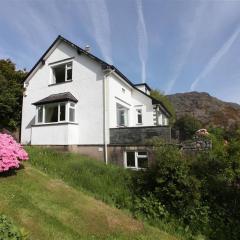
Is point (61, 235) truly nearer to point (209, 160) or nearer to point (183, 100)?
point (209, 160)

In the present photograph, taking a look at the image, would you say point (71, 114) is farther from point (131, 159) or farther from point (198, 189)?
point (198, 189)

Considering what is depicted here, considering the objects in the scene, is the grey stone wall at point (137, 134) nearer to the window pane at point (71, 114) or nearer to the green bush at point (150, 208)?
the window pane at point (71, 114)

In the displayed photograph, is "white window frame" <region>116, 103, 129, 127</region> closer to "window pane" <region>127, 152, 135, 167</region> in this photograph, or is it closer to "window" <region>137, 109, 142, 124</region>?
"window" <region>137, 109, 142, 124</region>

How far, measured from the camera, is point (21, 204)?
8633 mm

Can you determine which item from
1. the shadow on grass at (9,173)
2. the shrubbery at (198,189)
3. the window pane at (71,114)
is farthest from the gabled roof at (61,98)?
the shrubbery at (198,189)

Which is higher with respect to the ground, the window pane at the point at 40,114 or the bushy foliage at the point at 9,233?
the window pane at the point at 40,114

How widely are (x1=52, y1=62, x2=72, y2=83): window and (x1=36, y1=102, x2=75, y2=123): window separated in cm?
263

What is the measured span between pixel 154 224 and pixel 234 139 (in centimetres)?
475

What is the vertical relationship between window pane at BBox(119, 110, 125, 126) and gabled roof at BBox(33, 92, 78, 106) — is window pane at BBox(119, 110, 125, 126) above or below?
below

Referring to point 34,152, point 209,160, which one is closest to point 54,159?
point 34,152

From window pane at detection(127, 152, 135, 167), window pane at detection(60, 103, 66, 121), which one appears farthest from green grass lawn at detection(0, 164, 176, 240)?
window pane at detection(60, 103, 66, 121)

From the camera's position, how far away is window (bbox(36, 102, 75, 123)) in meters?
19.0

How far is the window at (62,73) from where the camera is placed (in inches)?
830

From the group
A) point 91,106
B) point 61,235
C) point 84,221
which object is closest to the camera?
point 61,235
